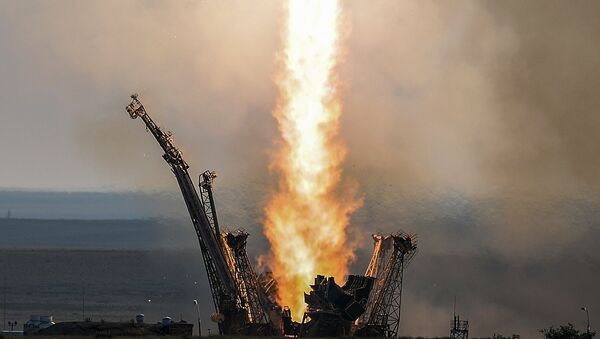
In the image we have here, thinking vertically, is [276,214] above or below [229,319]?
above

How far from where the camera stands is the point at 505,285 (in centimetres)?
19300

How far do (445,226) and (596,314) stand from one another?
895 inches

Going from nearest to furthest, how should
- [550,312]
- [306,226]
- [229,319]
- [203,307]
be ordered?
[229,319] → [306,226] → [550,312] → [203,307]

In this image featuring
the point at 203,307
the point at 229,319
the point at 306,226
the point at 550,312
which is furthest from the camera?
the point at 203,307

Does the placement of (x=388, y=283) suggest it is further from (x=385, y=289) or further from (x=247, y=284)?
(x=247, y=284)

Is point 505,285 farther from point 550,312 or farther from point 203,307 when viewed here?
A: point 203,307

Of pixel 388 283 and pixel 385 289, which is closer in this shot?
pixel 388 283

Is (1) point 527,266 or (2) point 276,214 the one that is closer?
(2) point 276,214

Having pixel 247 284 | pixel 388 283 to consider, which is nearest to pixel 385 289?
pixel 388 283

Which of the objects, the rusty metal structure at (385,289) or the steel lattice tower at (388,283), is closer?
the rusty metal structure at (385,289)

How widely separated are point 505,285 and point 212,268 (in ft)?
213

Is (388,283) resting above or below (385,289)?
above

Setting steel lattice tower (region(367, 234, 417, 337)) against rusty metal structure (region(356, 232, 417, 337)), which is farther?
steel lattice tower (region(367, 234, 417, 337))

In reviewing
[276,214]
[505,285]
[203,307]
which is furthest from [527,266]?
[276,214]
